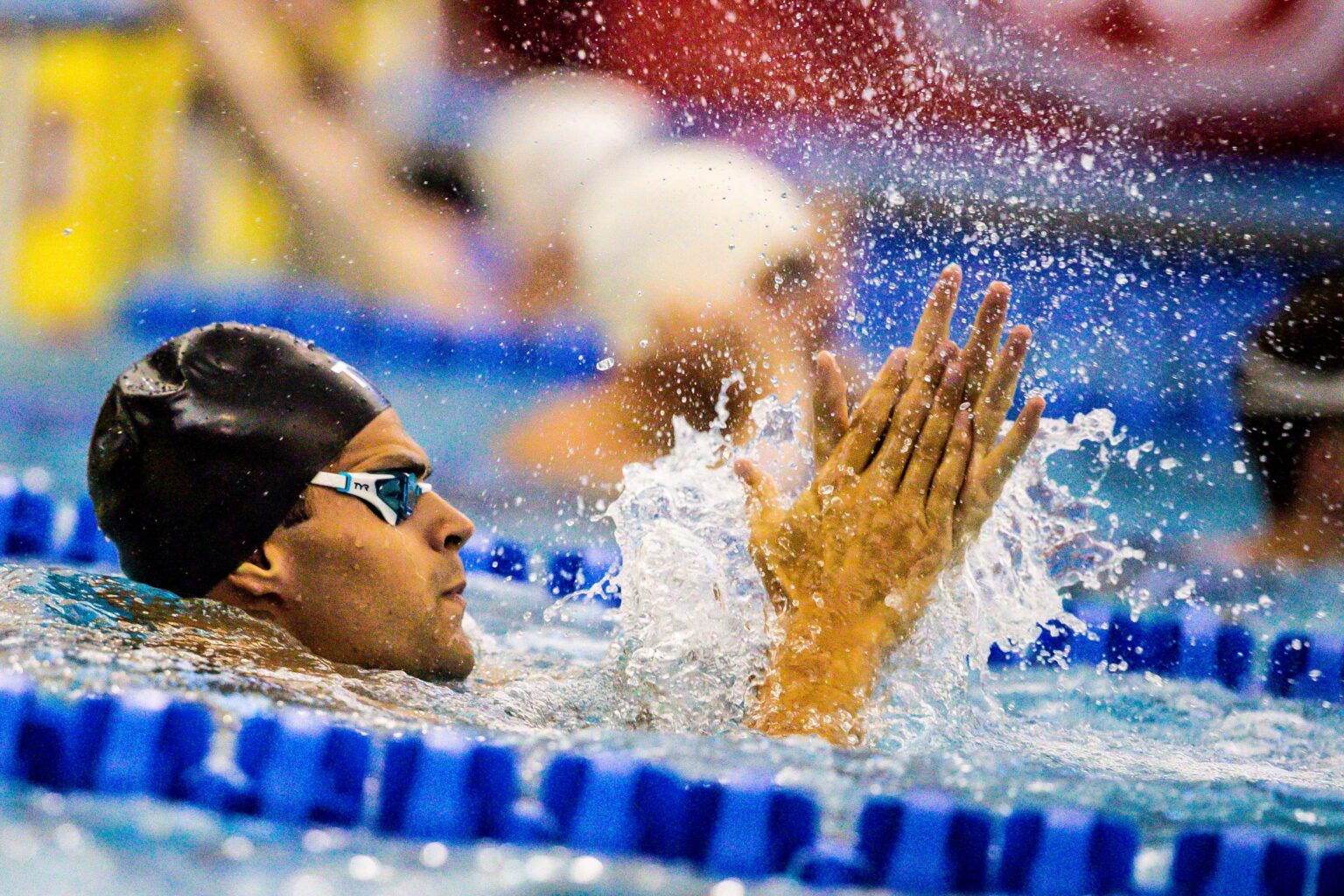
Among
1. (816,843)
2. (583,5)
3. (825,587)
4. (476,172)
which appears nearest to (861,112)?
(583,5)

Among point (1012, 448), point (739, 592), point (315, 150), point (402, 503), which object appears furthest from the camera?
point (315, 150)

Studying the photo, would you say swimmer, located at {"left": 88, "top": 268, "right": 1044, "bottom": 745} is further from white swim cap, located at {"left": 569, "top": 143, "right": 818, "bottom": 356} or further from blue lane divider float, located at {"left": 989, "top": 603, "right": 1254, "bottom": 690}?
white swim cap, located at {"left": 569, "top": 143, "right": 818, "bottom": 356}

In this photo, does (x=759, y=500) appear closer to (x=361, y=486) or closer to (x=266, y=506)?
(x=361, y=486)

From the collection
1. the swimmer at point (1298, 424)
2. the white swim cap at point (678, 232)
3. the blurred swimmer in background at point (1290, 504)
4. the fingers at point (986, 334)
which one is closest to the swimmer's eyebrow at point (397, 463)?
the fingers at point (986, 334)

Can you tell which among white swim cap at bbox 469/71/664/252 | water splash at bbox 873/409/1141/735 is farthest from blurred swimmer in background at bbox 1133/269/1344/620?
white swim cap at bbox 469/71/664/252

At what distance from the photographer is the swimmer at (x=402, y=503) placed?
1.73m

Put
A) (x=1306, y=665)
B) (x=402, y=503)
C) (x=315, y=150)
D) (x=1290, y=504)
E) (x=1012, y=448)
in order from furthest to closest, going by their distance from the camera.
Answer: (x=315, y=150) → (x=1290, y=504) → (x=1306, y=665) → (x=402, y=503) → (x=1012, y=448)

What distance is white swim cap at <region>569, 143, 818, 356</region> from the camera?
469 cm

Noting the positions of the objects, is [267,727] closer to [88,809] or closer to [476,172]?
[88,809]

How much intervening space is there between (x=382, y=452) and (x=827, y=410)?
2.21ft

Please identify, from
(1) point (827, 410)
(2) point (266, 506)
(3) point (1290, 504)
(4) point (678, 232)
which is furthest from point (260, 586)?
(3) point (1290, 504)

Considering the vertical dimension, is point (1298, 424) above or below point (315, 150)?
below

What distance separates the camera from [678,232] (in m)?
4.79

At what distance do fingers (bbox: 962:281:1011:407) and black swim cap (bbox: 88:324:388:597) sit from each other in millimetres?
921
